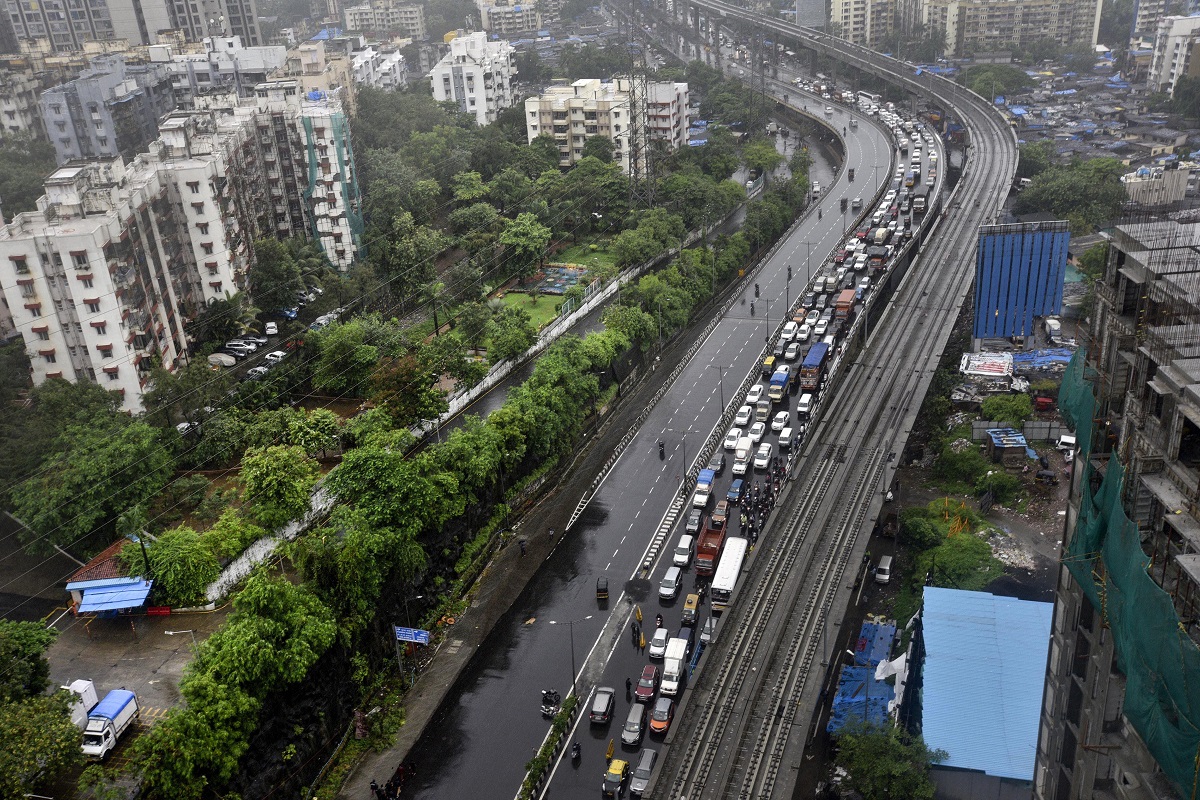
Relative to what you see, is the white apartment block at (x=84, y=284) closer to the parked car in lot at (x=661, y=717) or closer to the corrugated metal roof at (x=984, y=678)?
the parked car in lot at (x=661, y=717)

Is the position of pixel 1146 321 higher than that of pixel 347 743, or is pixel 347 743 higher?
pixel 1146 321

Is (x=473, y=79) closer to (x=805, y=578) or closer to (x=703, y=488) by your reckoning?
(x=703, y=488)

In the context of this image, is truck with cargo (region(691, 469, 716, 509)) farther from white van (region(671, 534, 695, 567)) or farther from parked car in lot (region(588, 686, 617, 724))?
parked car in lot (region(588, 686, 617, 724))

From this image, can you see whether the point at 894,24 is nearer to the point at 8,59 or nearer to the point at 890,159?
the point at 890,159

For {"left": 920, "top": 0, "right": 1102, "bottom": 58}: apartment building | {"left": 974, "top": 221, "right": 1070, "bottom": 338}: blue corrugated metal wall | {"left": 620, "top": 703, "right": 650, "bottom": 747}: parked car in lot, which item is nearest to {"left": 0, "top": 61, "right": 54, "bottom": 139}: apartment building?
{"left": 974, "top": 221, "right": 1070, "bottom": 338}: blue corrugated metal wall

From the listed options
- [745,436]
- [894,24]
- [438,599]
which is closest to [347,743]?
[438,599]

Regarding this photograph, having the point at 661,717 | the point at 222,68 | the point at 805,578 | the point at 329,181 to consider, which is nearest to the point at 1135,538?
the point at 661,717
